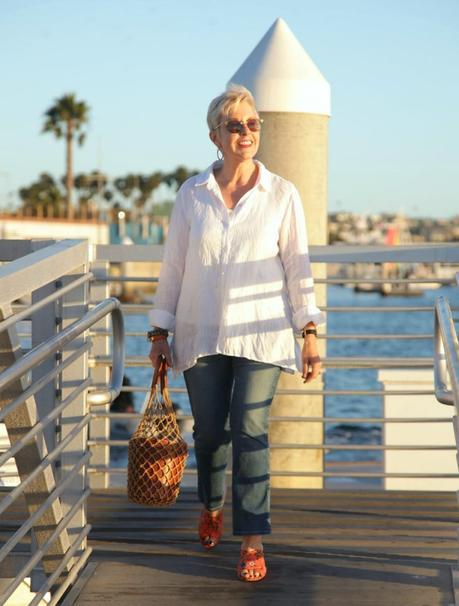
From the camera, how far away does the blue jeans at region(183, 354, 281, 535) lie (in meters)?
4.43

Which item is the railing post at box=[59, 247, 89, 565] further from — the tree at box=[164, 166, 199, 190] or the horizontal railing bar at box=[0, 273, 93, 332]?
the tree at box=[164, 166, 199, 190]

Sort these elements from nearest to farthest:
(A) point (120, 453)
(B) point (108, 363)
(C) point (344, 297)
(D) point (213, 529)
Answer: (D) point (213, 529), (B) point (108, 363), (A) point (120, 453), (C) point (344, 297)

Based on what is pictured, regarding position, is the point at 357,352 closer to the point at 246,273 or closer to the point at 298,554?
the point at 298,554

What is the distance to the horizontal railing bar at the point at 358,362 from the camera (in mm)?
6148

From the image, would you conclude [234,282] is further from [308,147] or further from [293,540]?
[308,147]

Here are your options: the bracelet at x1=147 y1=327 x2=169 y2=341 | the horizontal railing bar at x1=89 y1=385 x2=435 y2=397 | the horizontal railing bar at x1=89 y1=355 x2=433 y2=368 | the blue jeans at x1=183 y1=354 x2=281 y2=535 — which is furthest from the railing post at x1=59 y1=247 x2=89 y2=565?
the horizontal railing bar at x1=89 y1=355 x2=433 y2=368

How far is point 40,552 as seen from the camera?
12.1 ft

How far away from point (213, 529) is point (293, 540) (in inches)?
15.0

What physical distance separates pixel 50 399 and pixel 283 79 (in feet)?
13.0

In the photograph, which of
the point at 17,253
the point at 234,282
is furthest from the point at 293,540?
the point at 17,253

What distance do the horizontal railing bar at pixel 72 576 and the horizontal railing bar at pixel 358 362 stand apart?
1.64 metres

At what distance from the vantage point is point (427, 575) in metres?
4.55

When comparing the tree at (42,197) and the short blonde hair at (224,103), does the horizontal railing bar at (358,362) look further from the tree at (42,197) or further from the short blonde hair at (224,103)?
the tree at (42,197)

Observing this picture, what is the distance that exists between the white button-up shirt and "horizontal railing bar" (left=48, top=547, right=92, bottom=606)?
0.76 m
